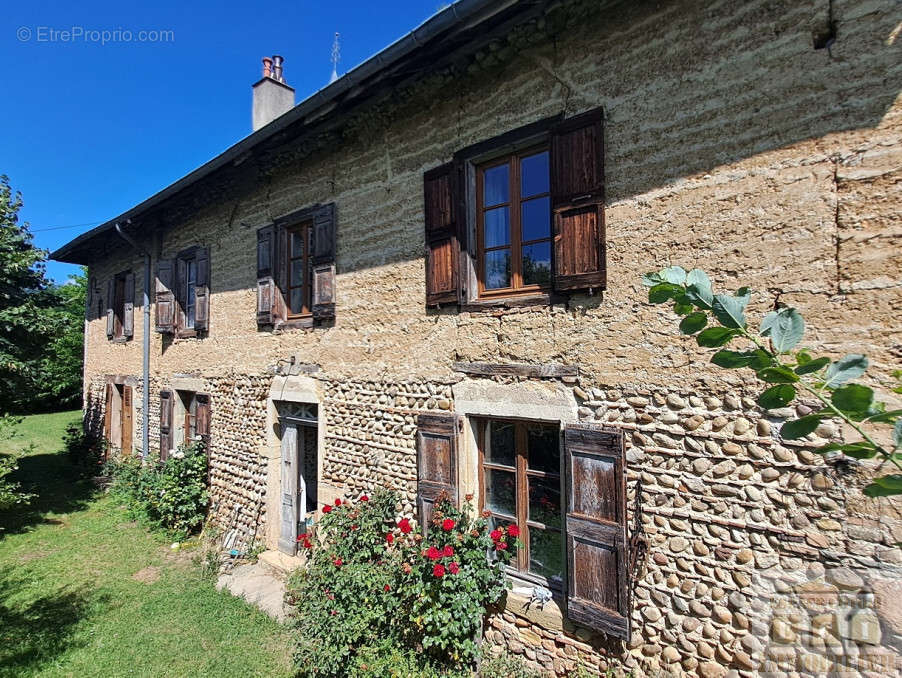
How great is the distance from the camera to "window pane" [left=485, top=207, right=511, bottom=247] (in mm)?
4215

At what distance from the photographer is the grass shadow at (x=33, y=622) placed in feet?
14.9

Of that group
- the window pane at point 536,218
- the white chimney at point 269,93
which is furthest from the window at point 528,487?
the white chimney at point 269,93

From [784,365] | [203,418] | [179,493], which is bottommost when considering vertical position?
[179,493]

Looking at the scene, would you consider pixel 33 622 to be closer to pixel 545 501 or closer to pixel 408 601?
pixel 408 601

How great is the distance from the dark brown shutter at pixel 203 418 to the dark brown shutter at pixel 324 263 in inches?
132

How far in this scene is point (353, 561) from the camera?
4.45 m

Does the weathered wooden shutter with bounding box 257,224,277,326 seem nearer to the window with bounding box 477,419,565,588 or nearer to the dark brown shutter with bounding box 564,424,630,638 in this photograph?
the window with bounding box 477,419,565,588

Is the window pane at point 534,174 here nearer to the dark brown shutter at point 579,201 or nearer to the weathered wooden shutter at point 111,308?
the dark brown shutter at point 579,201

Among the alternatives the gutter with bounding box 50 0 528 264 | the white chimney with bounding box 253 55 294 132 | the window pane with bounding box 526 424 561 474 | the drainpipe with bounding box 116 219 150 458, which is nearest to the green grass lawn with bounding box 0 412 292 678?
the drainpipe with bounding box 116 219 150 458

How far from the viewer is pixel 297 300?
634cm

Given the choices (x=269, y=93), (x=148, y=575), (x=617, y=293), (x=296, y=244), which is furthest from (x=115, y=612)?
(x=269, y=93)

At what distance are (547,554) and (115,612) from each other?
5.03 meters

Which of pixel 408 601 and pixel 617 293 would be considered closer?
pixel 617 293

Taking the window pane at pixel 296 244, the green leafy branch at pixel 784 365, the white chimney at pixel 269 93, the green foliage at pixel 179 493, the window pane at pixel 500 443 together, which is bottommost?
the green foliage at pixel 179 493
